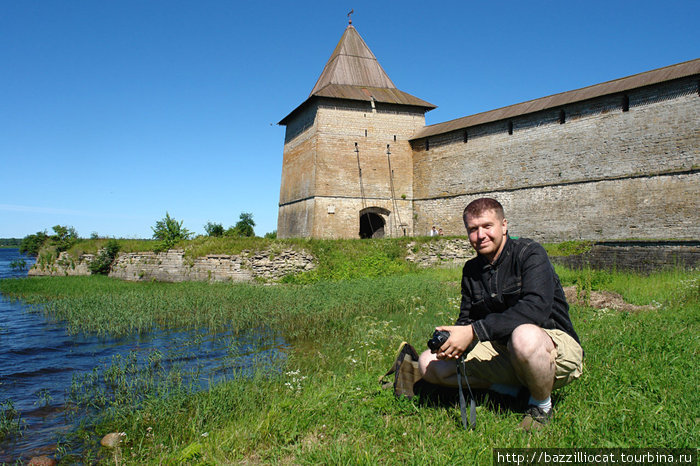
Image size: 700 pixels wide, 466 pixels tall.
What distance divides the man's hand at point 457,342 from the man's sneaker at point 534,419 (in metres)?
0.60

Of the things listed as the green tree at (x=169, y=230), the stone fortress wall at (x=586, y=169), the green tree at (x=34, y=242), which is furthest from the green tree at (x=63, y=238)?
the stone fortress wall at (x=586, y=169)

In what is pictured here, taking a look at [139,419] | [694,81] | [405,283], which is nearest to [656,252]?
[694,81]

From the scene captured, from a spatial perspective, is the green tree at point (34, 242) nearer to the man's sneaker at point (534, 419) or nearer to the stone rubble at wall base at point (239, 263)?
the stone rubble at wall base at point (239, 263)

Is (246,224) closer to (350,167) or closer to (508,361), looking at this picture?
(350,167)

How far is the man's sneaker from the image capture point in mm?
2717

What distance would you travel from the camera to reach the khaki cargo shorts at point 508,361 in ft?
9.18

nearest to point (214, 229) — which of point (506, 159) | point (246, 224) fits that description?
point (246, 224)

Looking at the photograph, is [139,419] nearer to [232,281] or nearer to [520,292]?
[520,292]

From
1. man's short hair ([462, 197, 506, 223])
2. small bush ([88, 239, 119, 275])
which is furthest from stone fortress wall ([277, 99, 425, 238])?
man's short hair ([462, 197, 506, 223])

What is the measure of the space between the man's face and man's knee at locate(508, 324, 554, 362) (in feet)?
1.89

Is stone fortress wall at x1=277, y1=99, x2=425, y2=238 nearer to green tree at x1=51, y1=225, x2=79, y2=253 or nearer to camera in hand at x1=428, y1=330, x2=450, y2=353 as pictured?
green tree at x1=51, y1=225, x2=79, y2=253

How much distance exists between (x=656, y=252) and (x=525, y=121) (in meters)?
7.66

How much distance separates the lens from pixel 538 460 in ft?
7.79

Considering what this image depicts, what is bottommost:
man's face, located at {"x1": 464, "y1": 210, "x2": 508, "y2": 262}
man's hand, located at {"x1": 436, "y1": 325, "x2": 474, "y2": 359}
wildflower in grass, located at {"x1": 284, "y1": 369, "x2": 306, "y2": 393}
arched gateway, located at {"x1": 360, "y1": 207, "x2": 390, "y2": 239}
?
wildflower in grass, located at {"x1": 284, "y1": 369, "x2": 306, "y2": 393}
